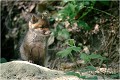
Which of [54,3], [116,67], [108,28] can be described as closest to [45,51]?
[116,67]

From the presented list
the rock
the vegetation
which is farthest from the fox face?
the rock

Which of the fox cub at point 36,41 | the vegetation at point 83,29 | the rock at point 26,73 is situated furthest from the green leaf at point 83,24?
the rock at point 26,73

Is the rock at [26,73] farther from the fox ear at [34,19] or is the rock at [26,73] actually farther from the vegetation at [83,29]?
the vegetation at [83,29]

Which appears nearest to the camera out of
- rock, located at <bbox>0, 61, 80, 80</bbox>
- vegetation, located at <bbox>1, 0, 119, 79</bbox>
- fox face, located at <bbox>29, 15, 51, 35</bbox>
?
rock, located at <bbox>0, 61, 80, 80</bbox>

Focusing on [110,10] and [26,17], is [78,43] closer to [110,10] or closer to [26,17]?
[110,10]

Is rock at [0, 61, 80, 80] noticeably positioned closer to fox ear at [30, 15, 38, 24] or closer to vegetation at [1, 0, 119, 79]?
fox ear at [30, 15, 38, 24]

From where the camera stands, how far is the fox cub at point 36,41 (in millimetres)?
4613

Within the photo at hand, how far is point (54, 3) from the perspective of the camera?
7039mm

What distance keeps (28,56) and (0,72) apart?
117 cm

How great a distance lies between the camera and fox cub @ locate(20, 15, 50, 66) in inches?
182

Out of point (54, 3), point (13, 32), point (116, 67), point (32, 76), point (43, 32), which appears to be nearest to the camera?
point (32, 76)

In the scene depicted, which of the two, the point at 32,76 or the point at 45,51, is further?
the point at 45,51

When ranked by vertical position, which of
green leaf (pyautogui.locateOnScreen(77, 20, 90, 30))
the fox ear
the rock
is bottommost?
the rock

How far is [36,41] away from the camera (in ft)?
15.7
